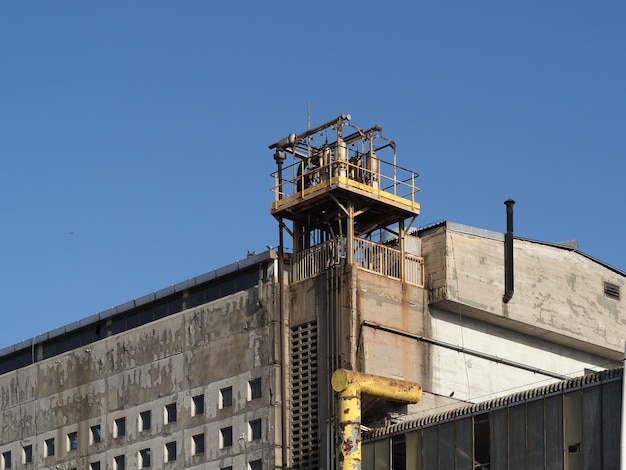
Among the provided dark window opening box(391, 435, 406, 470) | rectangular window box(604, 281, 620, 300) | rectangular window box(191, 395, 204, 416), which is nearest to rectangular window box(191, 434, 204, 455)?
rectangular window box(191, 395, 204, 416)

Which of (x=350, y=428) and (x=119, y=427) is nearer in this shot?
(x=350, y=428)

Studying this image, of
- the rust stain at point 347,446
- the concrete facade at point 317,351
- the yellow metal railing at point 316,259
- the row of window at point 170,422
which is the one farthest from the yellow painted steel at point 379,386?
the row of window at point 170,422

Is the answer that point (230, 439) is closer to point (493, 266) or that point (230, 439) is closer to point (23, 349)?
point (493, 266)

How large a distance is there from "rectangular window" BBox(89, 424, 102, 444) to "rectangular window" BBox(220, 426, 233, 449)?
9.52 m

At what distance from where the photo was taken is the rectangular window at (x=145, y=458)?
73.1m

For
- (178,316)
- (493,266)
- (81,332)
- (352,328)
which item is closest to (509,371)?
(493,266)

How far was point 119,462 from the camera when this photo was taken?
246 feet

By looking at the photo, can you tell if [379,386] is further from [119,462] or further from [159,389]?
[119,462]

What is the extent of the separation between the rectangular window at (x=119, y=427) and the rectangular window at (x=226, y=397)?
7.57 metres

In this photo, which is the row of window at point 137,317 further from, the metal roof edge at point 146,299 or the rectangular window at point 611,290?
the rectangular window at point 611,290

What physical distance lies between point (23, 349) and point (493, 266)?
2868 centimetres

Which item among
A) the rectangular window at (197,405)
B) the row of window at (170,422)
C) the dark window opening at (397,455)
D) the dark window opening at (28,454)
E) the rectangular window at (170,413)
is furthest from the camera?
the dark window opening at (28,454)

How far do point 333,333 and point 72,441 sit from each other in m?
20.1

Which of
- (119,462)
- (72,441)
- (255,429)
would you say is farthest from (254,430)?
(72,441)
